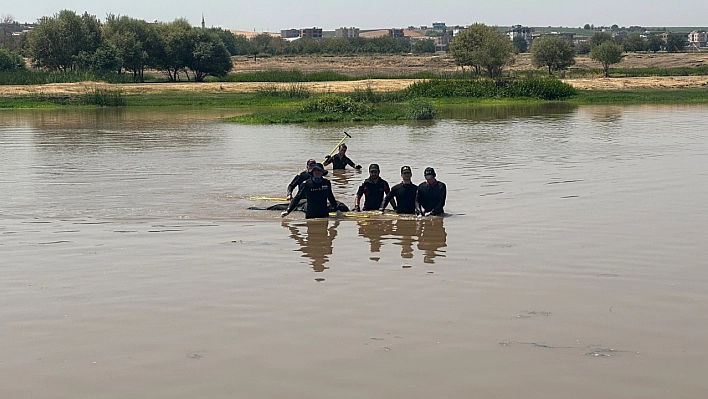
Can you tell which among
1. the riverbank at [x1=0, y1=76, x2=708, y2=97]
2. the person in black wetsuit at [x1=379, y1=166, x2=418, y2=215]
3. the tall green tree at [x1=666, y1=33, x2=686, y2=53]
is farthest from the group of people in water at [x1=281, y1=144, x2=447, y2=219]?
the tall green tree at [x1=666, y1=33, x2=686, y2=53]

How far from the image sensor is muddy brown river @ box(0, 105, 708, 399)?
7.80 metres

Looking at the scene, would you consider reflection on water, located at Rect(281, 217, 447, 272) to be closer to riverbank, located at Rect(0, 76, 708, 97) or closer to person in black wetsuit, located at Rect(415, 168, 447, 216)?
person in black wetsuit, located at Rect(415, 168, 447, 216)

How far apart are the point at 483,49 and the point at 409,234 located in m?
61.0

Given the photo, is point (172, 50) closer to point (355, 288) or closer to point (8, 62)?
point (8, 62)

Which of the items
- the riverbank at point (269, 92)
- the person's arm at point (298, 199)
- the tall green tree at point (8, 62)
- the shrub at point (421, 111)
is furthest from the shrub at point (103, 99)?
the person's arm at point (298, 199)

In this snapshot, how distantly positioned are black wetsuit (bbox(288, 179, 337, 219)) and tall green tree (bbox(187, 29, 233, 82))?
61578mm

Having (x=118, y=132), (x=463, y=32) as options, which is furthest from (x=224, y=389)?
(x=463, y=32)

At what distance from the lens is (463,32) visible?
81000 millimetres

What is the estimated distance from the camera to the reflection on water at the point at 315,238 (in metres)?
12.4

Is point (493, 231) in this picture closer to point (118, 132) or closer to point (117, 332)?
point (117, 332)

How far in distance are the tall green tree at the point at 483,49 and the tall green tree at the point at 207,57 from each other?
2044cm

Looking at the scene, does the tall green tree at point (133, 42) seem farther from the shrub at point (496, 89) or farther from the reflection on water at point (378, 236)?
the reflection on water at point (378, 236)

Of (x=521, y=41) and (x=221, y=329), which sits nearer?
(x=221, y=329)

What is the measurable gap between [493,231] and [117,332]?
6.92 metres
